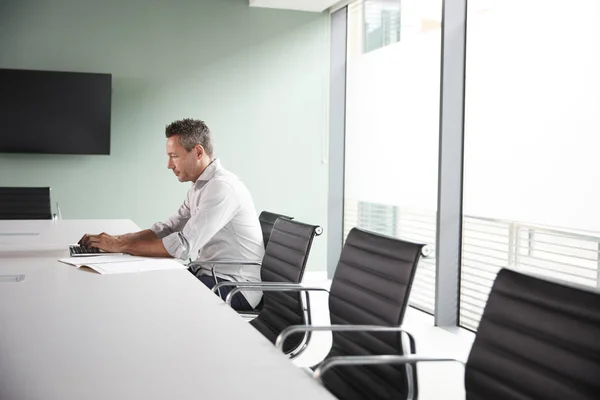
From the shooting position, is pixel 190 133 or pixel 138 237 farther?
pixel 190 133

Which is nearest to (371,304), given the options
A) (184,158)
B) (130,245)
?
(130,245)

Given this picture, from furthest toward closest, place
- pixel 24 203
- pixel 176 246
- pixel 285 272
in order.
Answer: pixel 24 203 < pixel 176 246 < pixel 285 272

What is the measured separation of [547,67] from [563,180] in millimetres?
669

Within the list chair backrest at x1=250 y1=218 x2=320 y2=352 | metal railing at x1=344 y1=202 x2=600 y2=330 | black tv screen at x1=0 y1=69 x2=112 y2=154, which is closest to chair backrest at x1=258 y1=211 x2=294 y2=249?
chair backrest at x1=250 y1=218 x2=320 y2=352

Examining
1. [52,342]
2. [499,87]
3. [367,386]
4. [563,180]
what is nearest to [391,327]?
[367,386]

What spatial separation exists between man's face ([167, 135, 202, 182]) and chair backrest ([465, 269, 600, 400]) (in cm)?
220

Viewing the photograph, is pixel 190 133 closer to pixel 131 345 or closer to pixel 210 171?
pixel 210 171

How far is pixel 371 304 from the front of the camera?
2117 millimetres

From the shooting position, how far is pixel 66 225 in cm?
447

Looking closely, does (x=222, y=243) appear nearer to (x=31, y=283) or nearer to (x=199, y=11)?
(x=31, y=283)

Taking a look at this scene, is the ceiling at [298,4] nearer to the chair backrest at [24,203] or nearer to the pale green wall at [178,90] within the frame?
the pale green wall at [178,90]

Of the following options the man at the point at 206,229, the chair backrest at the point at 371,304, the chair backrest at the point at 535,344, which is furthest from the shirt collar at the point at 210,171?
the chair backrest at the point at 535,344

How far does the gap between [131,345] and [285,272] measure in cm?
120

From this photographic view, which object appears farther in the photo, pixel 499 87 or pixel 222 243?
pixel 499 87
